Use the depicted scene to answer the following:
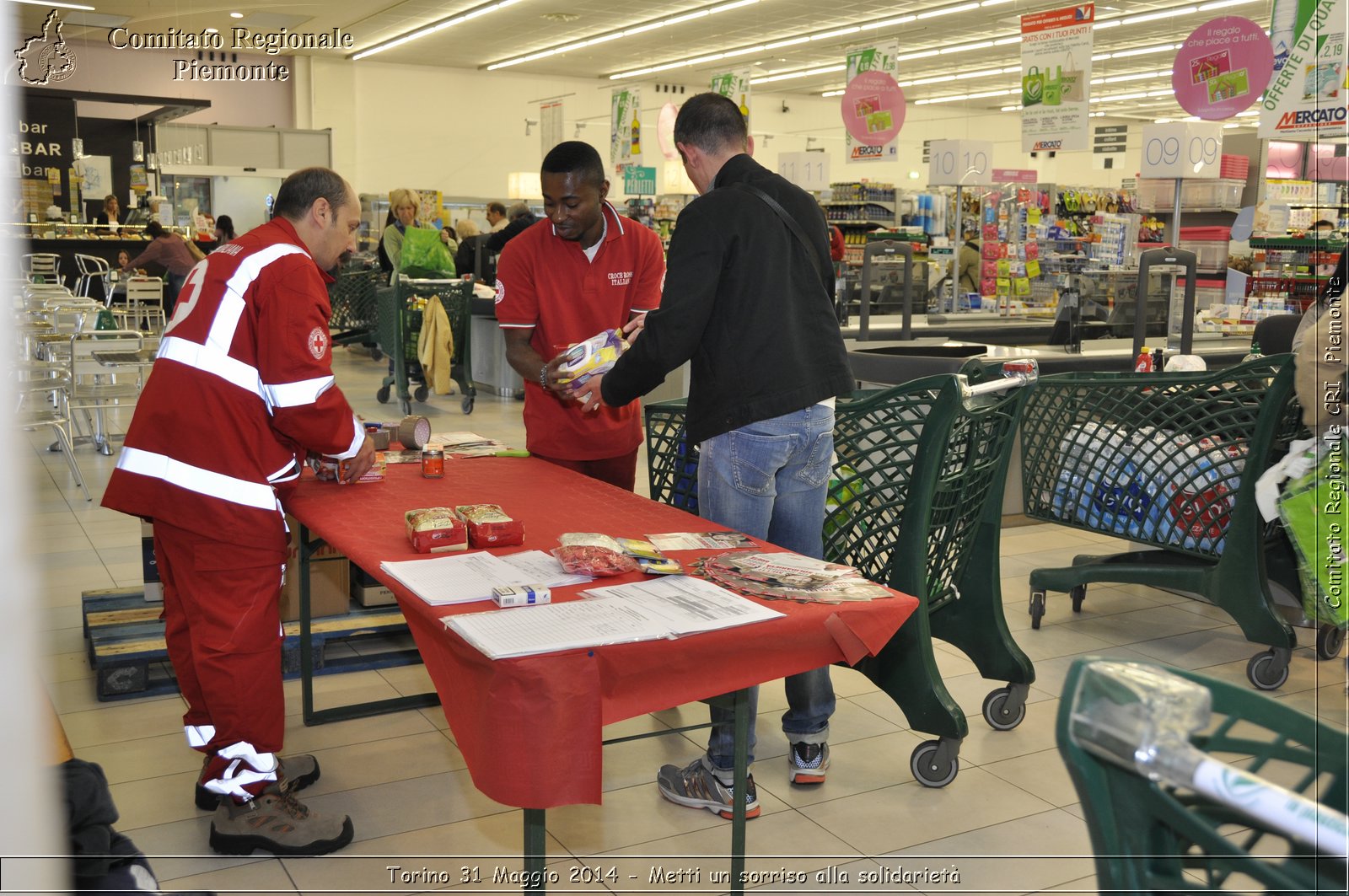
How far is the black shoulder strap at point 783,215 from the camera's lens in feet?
8.97

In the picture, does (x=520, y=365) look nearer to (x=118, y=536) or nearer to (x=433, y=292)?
(x=118, y=536)

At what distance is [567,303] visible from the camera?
3.52 meters

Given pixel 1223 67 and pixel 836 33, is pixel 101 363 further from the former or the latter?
pixel 836 33

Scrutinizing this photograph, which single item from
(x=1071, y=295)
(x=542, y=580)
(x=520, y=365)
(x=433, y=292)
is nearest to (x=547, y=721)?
(x=542, y=580)

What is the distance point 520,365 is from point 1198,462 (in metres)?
2.46

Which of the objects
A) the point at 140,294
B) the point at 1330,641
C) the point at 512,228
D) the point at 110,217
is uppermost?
the point at 110,217

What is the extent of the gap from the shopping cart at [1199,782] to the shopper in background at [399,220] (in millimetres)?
9927

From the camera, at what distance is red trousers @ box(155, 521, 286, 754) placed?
2.68m

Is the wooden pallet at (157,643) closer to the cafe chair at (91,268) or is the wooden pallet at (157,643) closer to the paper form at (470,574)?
the paper form at (470,574)

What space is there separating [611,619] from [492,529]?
59cm

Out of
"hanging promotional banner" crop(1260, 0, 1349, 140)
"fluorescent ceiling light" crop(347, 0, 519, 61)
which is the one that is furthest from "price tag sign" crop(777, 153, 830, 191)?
"hanging promotional banner" crop(1260, 0, 1349, 140)

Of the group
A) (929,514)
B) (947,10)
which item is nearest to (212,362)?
(929,514)

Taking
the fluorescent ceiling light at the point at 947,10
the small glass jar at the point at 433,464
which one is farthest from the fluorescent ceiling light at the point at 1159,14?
the small glass jar at the point at 433,464

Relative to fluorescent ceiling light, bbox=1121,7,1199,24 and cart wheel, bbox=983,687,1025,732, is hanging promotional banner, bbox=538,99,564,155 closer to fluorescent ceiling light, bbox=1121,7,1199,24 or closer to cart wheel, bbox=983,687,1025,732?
fluorescent ceiling light, bbox=1121,7,1199,24
